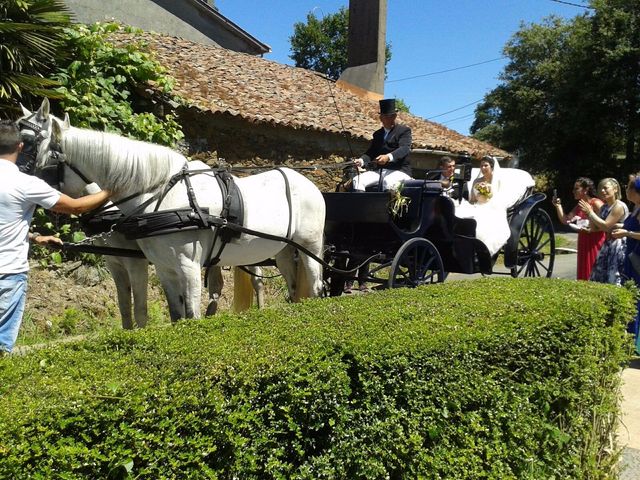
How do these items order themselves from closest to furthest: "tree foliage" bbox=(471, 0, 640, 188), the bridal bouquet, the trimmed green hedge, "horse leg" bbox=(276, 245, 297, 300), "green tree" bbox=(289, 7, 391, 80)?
the trimmed green hedge → "horse leg" bbox=(276, 245, 297, 300) → the bridal bouquet → "tree foliage" bbox=(471, 0, 640, 188) → "green tree" bbox=(289, 7, 391, 80)

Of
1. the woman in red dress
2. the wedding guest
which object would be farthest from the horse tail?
the woman in red dress

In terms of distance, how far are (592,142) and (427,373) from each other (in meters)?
29.6

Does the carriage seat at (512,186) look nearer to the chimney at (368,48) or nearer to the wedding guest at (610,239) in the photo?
the wedding guest at (610,239)

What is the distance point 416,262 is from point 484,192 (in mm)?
1859

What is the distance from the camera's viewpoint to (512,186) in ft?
24.7

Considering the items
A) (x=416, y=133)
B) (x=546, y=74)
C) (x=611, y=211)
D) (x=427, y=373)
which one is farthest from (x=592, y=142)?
(x=427, y=373)

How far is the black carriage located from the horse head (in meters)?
2.57

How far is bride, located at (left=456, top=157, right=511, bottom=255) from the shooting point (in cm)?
675

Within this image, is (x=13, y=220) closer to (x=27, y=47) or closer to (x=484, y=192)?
(x=27, y=47)

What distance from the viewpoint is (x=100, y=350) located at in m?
2.64

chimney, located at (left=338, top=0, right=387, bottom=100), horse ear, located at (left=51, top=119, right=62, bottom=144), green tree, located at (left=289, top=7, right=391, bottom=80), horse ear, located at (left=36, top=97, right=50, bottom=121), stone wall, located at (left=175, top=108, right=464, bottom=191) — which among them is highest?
green tree, located at (left=289, top=7, right=391, bottom=80)

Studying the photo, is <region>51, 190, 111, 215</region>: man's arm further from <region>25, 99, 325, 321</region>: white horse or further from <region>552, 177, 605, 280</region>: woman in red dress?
<region>552, 177, 605, 280</region>: woman in red dress

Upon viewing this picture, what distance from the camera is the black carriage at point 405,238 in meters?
6.08

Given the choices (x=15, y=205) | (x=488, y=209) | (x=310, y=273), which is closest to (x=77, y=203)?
(x=15, y=205)
